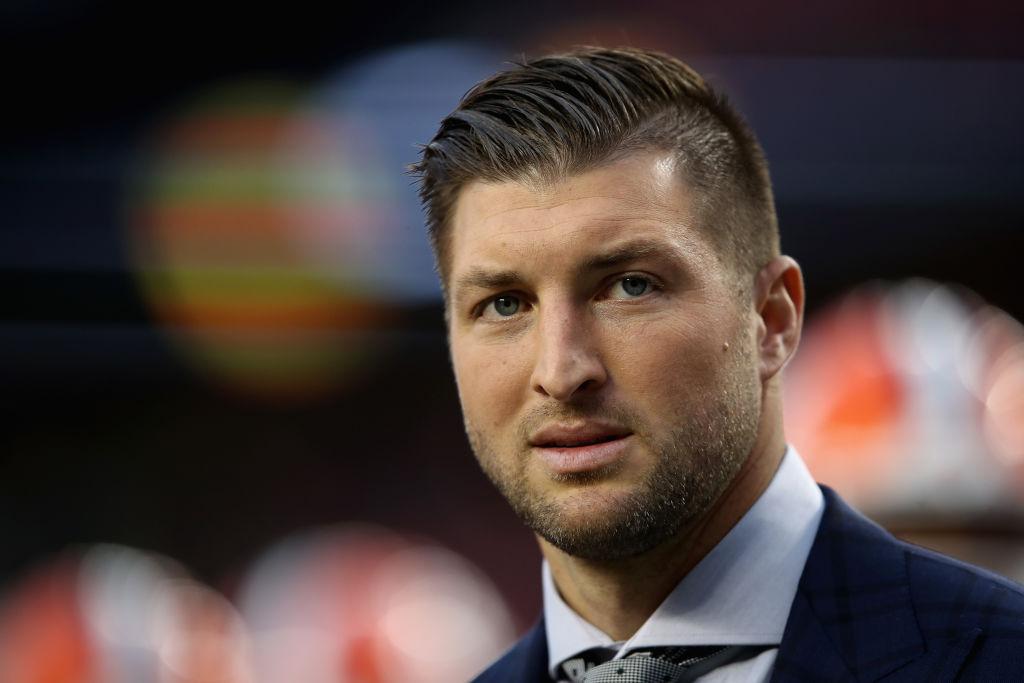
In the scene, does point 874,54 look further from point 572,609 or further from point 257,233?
point 572,609

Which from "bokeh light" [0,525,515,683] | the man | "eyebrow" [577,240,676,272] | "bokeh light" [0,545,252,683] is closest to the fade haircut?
the man

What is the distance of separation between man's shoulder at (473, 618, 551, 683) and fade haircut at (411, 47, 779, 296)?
0.58 meters

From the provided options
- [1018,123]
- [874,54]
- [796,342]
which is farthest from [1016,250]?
[796,342]

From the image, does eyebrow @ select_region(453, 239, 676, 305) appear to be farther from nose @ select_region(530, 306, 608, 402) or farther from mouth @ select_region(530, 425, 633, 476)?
mouth @ select_region(530, 425, 633, 476)

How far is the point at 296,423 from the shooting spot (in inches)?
303

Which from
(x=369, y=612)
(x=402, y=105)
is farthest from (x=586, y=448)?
(x=402, y=105)

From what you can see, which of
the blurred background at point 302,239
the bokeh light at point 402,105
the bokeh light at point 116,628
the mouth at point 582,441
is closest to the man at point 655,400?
the mouth at point 582,441

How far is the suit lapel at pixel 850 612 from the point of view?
5.48 feet

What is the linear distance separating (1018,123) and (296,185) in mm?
3917

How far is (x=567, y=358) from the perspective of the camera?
171 centimetres

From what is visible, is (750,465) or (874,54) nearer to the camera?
(750,465)

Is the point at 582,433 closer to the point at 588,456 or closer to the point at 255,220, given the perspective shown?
the point at 588,456

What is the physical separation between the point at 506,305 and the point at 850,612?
2.06 feet

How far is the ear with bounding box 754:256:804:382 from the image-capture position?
1.92 meters
